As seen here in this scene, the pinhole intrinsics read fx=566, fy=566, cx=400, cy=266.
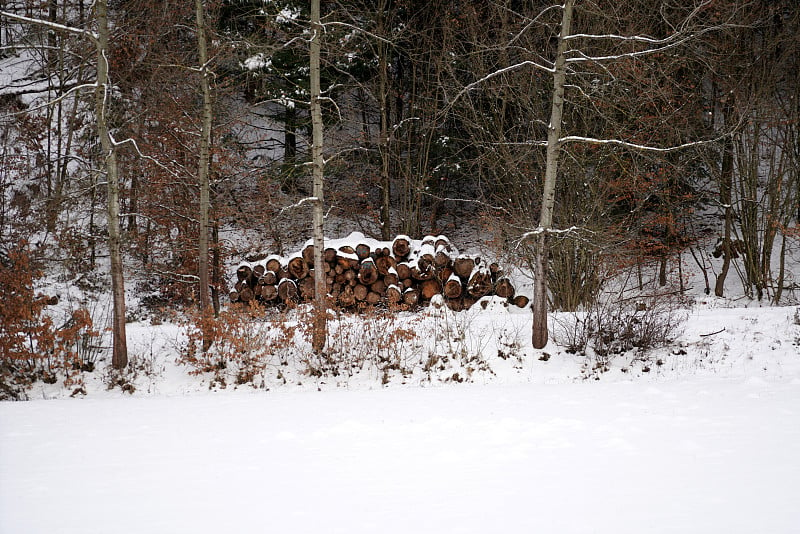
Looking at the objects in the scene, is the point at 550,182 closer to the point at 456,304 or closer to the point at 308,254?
the point at 456,304

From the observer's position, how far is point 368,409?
6.88 m

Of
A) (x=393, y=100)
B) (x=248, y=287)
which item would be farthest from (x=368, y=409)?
(x=393, y=100)

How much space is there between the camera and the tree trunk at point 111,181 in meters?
8.33

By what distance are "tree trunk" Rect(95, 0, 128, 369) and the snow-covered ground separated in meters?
0.70

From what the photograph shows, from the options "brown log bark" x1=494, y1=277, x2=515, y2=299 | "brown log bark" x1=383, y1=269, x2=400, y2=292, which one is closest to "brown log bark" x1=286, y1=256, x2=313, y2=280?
"brown log bark" x1=383, y1=269, x2=400, y2=292

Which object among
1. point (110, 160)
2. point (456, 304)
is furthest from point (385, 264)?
point (110, 160)

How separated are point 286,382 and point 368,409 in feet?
7.51

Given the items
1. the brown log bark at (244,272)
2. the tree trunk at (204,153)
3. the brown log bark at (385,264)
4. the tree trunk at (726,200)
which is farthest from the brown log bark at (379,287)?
the tree trunk at (726,200)

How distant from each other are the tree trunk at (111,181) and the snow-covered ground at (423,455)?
27.6 inches

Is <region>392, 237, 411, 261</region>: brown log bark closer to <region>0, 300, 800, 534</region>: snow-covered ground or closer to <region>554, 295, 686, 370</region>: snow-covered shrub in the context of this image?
<region>554, 295, 686, 370</region>: snow-covered shrub

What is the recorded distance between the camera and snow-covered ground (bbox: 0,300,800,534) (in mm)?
3953

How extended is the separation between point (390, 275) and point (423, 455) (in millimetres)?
8504

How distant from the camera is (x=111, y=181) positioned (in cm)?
862

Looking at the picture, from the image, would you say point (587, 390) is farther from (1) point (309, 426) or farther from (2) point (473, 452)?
(1) point (309, 426)
